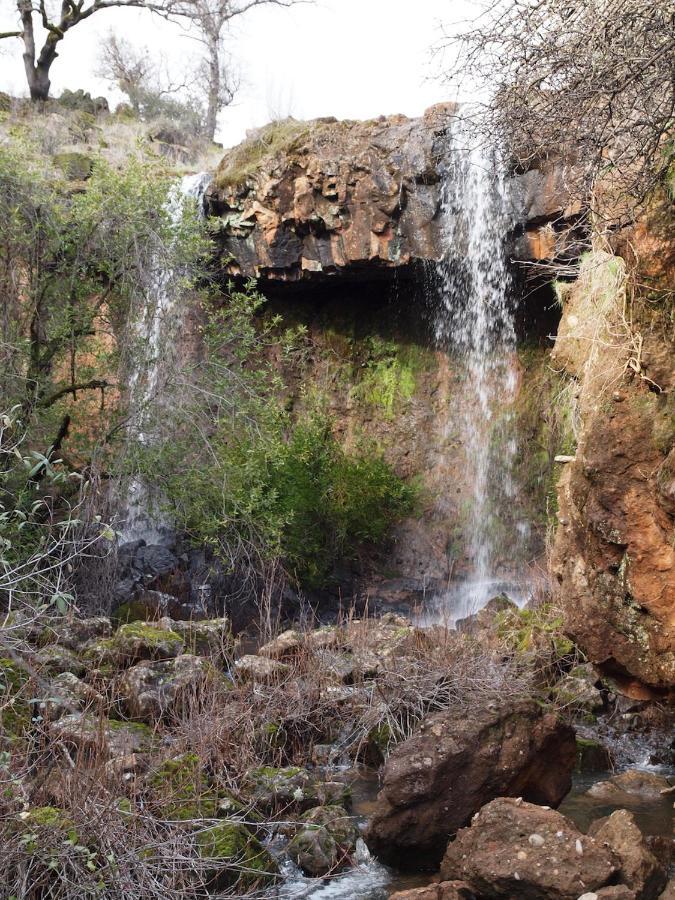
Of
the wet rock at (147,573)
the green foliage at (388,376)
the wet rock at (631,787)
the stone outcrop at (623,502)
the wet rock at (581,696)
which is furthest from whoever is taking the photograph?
the green foliage at (388,376)

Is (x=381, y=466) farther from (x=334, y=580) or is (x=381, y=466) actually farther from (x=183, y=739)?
(x=183, y=739)

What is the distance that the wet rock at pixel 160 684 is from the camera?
246 inches

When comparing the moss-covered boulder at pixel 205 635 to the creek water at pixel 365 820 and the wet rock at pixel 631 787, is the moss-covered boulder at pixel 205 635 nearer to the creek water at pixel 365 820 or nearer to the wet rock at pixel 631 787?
the creek water at pixel 365 820

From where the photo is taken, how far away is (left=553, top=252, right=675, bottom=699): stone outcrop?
4.64 meters

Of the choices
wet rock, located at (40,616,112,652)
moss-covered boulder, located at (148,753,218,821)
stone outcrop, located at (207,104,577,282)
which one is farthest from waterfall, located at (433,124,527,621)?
moss-covered boulder, located at (148,753,218,821)

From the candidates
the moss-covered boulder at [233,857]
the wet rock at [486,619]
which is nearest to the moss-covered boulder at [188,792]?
the moss-covered boulder at [233,857]

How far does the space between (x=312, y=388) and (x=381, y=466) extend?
2047 mm

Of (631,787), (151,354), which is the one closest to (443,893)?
(631,787)

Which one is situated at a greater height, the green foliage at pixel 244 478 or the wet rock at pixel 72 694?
the green foliage at pixel 244 478

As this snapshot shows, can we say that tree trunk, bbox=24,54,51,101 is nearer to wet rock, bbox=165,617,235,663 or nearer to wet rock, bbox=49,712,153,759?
wet rock, bbox=165,617,235,663

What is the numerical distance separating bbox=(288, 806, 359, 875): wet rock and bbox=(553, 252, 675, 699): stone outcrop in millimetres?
1685

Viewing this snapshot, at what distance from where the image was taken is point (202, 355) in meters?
10.8

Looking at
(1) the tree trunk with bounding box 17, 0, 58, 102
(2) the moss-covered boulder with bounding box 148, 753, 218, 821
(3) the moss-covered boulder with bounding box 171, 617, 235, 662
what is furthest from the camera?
(1) the tree trunk with bounding box 17, 0, 58, 102

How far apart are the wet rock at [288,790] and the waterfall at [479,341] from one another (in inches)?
245
